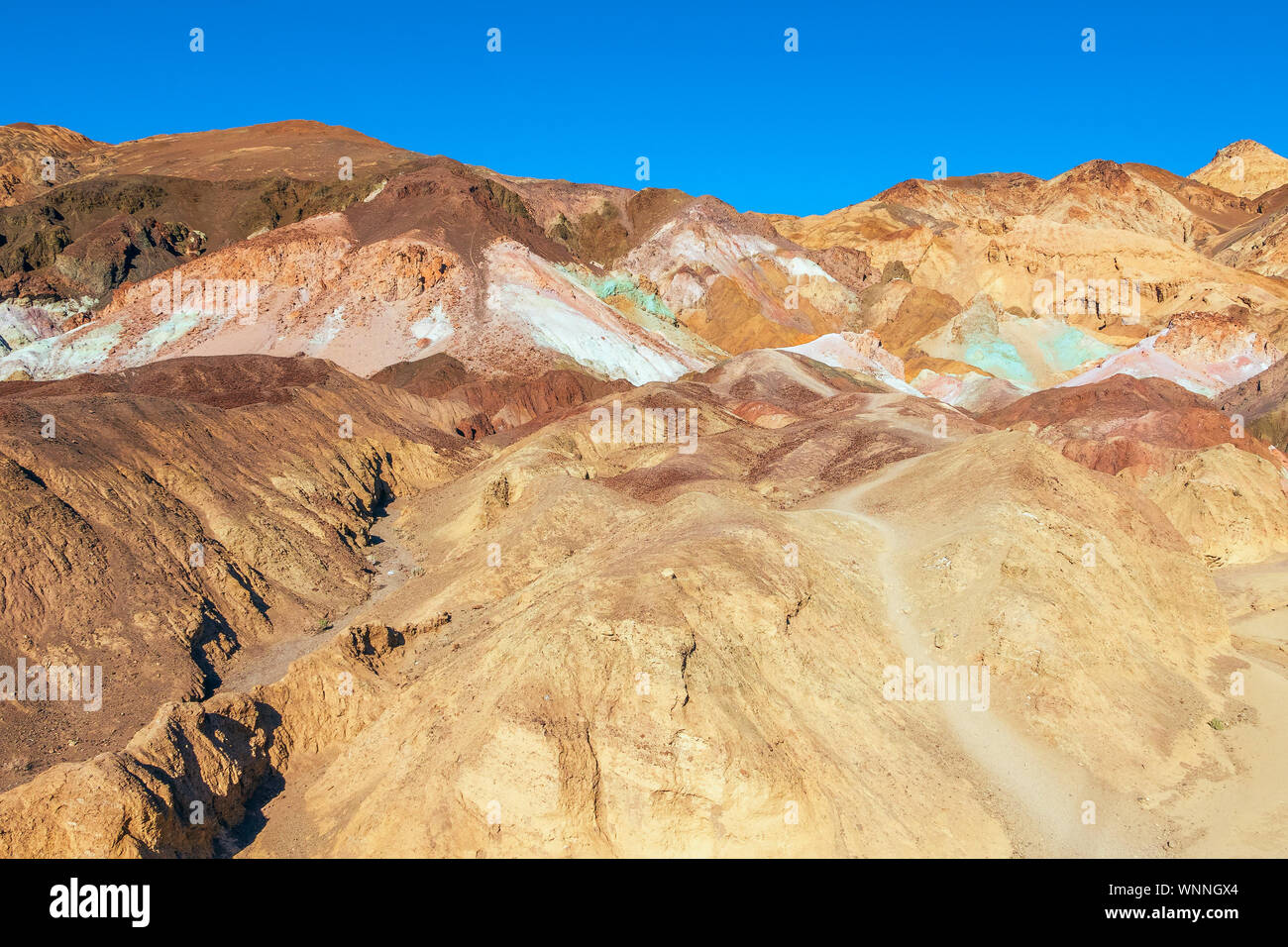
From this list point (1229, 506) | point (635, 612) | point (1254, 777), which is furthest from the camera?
point (1229, 506)

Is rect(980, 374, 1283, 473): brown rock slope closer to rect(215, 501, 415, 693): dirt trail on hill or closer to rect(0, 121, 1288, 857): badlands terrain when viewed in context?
rect(0, 121, 1288, 857): badlands terrain

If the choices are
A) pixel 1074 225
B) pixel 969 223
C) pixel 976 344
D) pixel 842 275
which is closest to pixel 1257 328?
pixel 976 344

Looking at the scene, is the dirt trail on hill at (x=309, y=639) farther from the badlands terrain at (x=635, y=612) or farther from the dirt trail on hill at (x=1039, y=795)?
the dirt trail on hill at (x=1039, y=795)

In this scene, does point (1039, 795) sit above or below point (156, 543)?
below

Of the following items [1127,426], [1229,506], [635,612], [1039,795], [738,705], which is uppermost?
[1127,426]

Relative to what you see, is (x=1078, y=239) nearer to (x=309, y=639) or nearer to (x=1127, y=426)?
(x=1127, y=426)

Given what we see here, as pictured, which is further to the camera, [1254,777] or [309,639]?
[309,639]

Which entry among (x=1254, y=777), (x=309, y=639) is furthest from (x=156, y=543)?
(x=1254, y=777)

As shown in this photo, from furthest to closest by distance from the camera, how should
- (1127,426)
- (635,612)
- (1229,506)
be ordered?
(1127,426) < (1229,506) < (635,612)
